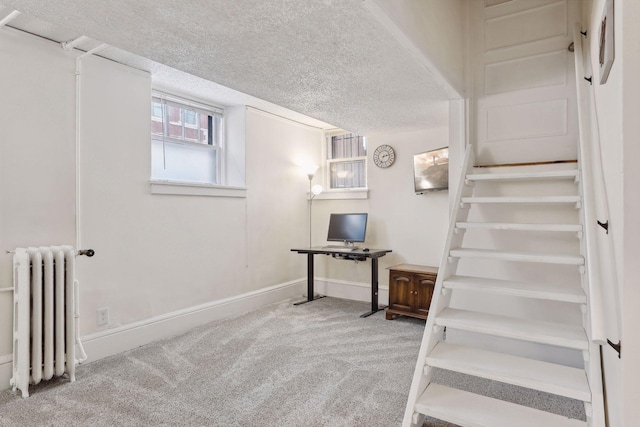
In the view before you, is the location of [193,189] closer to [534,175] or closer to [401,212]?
[401,212]

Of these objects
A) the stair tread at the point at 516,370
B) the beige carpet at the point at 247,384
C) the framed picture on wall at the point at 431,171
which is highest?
the framed picture on wall at the point at 431,171

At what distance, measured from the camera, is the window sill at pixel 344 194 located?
Result: 15.6 ft

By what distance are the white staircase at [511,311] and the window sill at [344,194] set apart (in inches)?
74.0

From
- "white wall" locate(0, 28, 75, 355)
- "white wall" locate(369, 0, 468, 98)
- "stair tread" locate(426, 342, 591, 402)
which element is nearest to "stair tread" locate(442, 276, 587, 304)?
"stair tread" locate(426, 342, 591, 402)

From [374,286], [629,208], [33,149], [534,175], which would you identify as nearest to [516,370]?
[629,208]

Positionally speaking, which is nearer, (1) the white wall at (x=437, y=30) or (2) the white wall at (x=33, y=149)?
(1) the white wall at (x=437, y=30)

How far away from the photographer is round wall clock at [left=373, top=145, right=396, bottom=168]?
14.7 ft

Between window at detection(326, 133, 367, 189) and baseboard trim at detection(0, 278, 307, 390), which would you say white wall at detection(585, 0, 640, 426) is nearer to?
baseboard trim at detection(0, 278, 307, 390)

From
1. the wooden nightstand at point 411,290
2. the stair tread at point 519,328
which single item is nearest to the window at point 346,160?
the wooden nightstand at point 411,290

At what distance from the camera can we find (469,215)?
3018 mm

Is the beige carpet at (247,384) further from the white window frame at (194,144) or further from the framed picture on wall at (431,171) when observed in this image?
the framed picture on wall at (431,171)

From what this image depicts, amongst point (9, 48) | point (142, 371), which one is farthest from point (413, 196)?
point (9, 48)

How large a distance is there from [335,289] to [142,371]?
2.78 meters

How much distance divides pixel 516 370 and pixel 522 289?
46cm
